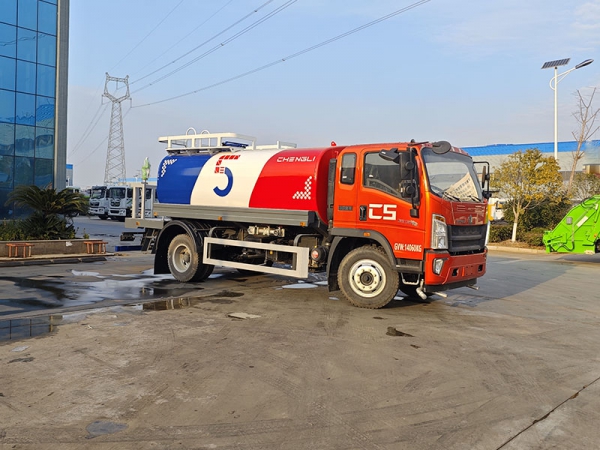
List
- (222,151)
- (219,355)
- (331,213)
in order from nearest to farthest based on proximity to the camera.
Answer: (219,355), (331,213), (222,151)

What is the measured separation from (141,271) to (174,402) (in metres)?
9.28

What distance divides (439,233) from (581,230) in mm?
12647

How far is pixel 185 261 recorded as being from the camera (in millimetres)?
11938

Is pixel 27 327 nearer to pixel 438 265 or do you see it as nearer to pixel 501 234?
pixel 438 265

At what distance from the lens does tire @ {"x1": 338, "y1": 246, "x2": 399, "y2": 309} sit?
29.0 feet

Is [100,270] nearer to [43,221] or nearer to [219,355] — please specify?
[43,221]

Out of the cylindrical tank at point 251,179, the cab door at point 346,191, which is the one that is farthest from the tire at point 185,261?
the cab door at point 346,191

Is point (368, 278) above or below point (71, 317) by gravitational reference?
above

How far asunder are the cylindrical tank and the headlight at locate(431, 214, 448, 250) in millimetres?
2205

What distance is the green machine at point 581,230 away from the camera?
18016mm

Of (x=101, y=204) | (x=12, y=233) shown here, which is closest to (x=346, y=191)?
(x=12, y=233)

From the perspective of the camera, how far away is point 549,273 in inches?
607

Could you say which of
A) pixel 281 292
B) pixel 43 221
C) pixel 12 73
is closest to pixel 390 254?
pixel 281 292

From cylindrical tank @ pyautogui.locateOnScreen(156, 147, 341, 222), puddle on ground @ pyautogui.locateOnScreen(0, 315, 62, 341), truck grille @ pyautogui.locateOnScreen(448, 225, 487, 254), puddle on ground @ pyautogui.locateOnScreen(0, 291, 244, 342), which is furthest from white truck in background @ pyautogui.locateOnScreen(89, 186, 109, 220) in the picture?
truck grille @ pyautogui.locateOnScreen(448, 225, 487, 254)
